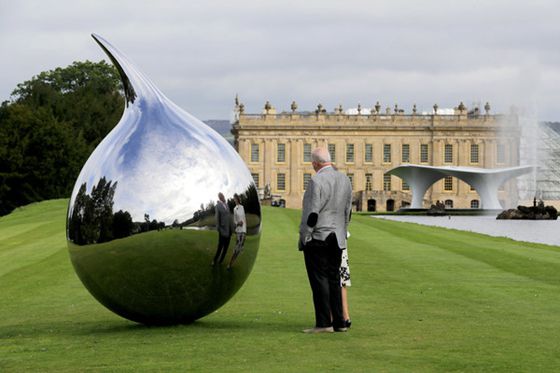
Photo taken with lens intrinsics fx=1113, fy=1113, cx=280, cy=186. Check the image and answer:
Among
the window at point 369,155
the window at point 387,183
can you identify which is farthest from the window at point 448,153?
the window at point 369,155

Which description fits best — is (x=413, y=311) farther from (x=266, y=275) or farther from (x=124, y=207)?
(x=266, y=275)

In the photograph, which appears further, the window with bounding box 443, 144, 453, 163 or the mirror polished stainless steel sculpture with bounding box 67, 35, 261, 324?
the window with bounding box 443, 144, 453, 163

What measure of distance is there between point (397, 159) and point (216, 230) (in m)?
133

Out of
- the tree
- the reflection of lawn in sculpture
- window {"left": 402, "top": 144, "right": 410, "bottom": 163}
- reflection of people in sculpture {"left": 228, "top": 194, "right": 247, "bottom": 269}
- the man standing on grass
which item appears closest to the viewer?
the reflection of lawn in sculpture

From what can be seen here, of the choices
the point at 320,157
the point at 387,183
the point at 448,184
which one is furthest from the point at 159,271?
the point at 448,184

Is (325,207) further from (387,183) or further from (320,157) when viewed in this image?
(387,183)

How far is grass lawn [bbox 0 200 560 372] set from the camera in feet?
31.1

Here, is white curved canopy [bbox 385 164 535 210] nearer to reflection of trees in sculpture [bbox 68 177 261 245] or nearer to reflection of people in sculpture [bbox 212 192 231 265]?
reflection of people in sculpture [bbox 212 192 231 265]

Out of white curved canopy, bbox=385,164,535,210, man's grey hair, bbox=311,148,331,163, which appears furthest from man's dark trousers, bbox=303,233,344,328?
white curved canopy, bbox=385,164,535,210

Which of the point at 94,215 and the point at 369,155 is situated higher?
the point at 369,155

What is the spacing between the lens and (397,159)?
5640 inches

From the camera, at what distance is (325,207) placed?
11.2m

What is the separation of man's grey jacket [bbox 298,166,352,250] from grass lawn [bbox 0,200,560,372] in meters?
1.02

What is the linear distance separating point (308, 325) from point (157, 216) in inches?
90.9
